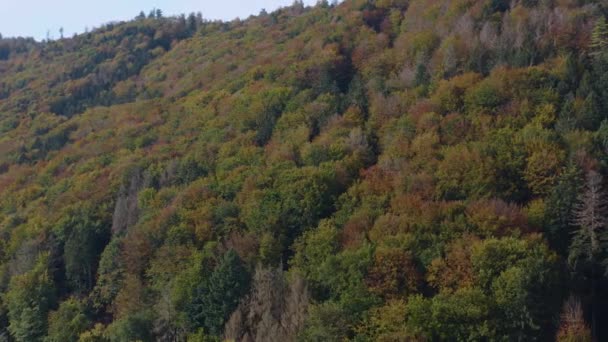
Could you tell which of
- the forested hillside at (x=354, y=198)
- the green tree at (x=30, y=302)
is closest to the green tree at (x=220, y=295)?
the forested hillside at (x=354, y=198)

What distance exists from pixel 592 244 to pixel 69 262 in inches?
1915

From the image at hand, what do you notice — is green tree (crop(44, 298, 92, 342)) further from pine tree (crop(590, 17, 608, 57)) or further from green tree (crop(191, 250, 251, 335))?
pine tree (crop(590, 17, 608, 57))

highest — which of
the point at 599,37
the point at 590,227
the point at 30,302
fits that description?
the point at 599,37

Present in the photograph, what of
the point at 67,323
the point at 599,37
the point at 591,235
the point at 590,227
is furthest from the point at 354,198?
the point at 599,37

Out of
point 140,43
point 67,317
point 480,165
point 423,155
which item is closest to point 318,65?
point 423,155

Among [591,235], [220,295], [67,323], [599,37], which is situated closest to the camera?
[591,235]

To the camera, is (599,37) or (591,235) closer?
(591,235)

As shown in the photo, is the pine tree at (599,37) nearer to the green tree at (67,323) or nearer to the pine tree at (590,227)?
the pine tree at (590,227)

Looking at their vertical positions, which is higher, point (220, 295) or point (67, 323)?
point (220, 295)

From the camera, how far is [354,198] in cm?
5853

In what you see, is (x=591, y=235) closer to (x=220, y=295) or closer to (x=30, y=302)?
(x=220, y=295)

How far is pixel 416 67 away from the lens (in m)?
76.8

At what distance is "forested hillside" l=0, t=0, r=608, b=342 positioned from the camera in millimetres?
45719

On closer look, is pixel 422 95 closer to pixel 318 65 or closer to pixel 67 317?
pixel 318 65
